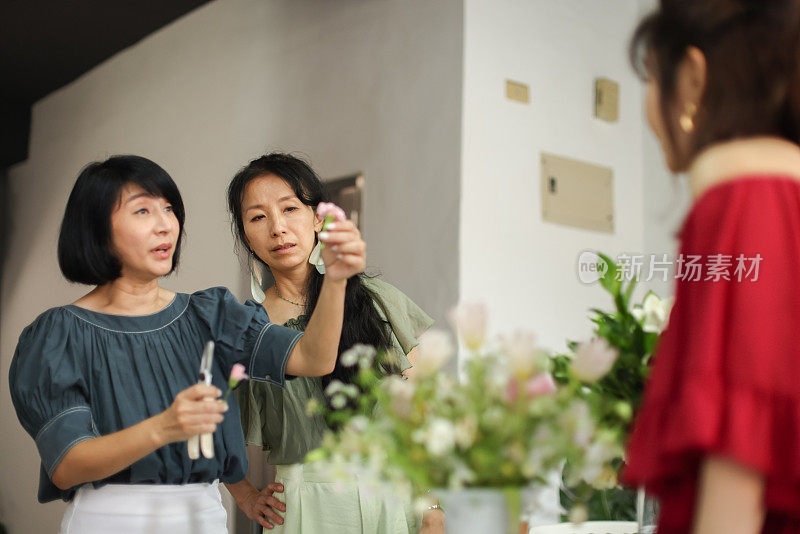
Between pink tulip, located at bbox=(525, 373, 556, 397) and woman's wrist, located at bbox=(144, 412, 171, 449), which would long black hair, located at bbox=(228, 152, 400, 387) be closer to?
woman's wrist, located at bbox=(144, 412, 171, 449)

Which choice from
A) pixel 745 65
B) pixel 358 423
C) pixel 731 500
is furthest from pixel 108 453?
pixel 745 65

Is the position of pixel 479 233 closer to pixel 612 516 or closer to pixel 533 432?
pixel 612 516

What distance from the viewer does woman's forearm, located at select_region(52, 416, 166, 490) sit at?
1.18m

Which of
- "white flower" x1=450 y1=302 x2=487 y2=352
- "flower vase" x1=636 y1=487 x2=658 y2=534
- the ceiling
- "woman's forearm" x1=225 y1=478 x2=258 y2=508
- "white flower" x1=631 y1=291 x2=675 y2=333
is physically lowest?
"woman's forearm" x1=225 y1=478 x2=258 y2=508

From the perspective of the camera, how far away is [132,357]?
1419 mm

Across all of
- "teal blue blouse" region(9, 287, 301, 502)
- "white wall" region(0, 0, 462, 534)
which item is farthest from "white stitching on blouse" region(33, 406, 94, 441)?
"white wall" region(0, 0, 462, 534)

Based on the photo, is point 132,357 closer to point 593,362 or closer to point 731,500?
point 593,362

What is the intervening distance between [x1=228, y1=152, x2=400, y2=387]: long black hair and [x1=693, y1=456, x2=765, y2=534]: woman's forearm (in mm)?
1079

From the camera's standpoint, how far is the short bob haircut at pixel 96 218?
4.74 feet

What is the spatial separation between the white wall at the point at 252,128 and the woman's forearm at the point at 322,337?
1344mm

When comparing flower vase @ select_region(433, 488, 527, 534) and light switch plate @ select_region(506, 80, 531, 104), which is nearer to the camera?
flower vase @ select_region(433, 488, 527, 534)

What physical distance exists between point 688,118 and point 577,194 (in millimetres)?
2361

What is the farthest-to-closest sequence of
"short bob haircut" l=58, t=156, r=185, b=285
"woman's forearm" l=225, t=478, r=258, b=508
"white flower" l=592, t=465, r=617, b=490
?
"woman's forearm" l=225, t=478, r=258, b=508 → "short bob haircut" l=58, t=156, r=185, b=285 → "white flower" l=592, t=465, r=617, b=490

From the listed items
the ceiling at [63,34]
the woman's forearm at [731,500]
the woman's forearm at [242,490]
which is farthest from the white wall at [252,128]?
the woman's forearm at [731,500]
